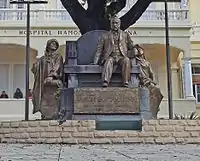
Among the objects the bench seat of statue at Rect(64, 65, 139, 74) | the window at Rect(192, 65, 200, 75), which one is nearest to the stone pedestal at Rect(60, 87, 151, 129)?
the bench seat of statue at Rect(64, 65, 139, 74)

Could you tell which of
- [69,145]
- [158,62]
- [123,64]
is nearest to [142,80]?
[123,64]

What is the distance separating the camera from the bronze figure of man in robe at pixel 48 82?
1277cm

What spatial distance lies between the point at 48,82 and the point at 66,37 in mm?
13306

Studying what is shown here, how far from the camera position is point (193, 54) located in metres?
28.2

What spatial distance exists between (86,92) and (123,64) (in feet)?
4.02

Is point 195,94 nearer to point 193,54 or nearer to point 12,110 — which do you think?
point 193,54

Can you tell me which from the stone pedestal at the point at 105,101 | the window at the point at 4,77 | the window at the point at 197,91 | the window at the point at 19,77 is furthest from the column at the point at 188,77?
the stone pedestal at the point at 105,101

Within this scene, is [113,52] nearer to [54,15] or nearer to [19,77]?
[54,15]

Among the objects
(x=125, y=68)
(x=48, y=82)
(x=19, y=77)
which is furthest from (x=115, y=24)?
(x=19, y=77)

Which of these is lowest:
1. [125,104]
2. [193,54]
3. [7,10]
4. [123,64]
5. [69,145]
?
[69,145]

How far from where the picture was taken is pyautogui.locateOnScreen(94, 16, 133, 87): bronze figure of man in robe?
11.8 meters

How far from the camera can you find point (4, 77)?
2694 cm

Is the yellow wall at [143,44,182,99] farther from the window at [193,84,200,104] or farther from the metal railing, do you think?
the metal railing

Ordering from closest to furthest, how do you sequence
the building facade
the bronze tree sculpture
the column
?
the bronze tree sculpture < the column < the building facade
